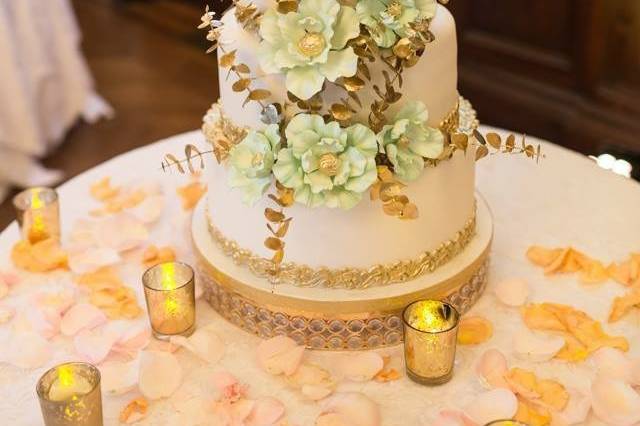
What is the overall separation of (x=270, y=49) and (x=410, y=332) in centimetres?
43

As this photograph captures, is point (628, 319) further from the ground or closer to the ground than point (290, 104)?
closer to the ground

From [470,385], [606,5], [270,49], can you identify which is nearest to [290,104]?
[270,49]

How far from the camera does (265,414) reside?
1.22 meters

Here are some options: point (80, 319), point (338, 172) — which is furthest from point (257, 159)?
point (80, 319)

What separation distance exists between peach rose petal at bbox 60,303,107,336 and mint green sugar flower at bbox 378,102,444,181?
548 mm

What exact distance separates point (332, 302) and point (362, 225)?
123mm

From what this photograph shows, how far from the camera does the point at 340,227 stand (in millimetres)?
1274

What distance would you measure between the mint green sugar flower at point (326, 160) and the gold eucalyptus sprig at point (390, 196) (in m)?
0.03

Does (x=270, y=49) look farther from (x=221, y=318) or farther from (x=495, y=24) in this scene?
(x=495, y=24)

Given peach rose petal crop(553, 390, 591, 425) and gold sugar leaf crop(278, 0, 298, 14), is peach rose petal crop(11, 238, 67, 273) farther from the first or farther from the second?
peach rose petal crop(553, 390, 591, 425)

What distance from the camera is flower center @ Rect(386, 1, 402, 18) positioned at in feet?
3.76

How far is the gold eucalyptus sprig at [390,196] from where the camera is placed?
119cm

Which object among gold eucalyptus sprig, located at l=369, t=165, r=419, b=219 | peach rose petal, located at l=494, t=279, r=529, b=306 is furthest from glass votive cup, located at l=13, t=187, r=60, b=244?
peach rose petal, located at l=494, t=279, r=529, b=306

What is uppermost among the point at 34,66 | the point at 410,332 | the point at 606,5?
the point at 410,332
